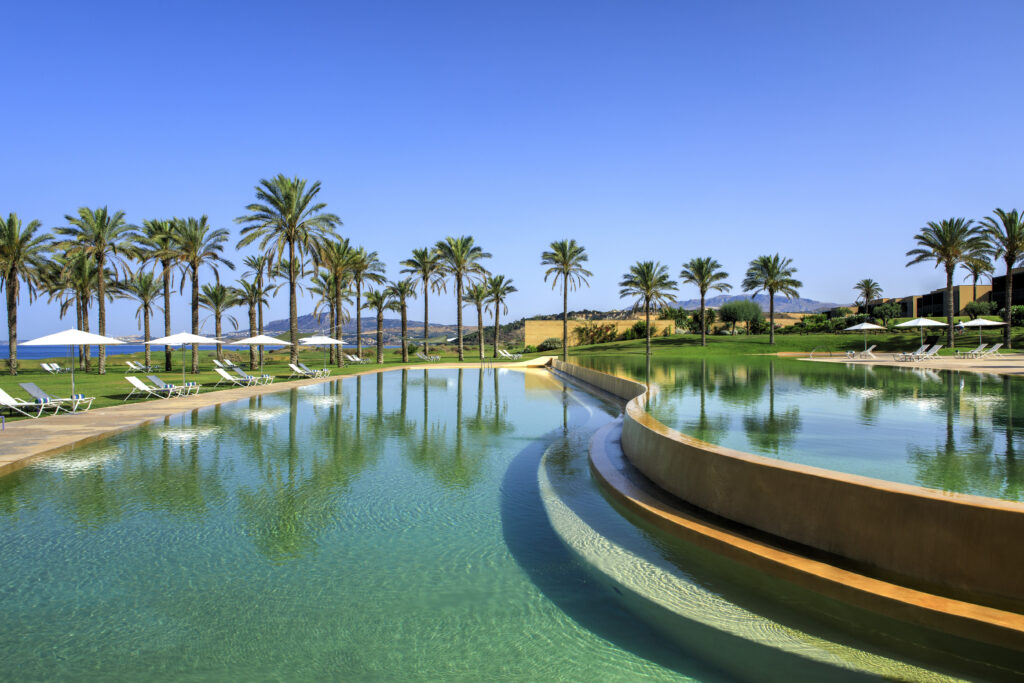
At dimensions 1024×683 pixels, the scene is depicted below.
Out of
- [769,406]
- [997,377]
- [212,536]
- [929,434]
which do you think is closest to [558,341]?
[997,377]

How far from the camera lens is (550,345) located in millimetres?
64938

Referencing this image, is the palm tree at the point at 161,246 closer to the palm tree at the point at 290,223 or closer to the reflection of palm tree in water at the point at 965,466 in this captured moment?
the palm tree at the point at 290,223

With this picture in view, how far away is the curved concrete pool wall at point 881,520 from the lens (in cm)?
365

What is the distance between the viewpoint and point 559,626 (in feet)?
13.3

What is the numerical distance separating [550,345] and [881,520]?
6079 centimetres

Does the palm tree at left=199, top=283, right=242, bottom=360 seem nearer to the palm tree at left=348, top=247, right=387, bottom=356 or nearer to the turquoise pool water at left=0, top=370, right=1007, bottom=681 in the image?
the palm tree at left=348, top=247, right=387, bottom=356

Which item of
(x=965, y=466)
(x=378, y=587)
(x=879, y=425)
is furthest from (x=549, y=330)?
(x=378, y=587)

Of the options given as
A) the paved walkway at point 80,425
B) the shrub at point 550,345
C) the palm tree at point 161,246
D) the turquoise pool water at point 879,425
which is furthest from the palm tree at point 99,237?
the shrub at point 550,345

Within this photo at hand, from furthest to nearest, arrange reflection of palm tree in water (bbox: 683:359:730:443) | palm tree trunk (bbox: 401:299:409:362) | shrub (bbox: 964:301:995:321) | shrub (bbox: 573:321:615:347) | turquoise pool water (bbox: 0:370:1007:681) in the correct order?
shrub (bbox: 573:321:615:347)
shrub (bbox: 964:301:995:321)
palm tree trunk (bbox: 401:299:409:362)
reflection of palm tree in water (bbox: 683:359:730:443)
turquoise pool water (bbox: 0:370:1007:681)

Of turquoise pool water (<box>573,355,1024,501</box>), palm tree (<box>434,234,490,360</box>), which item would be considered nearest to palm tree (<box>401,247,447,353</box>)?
palm tree (<box>434,234,490,360</box>)

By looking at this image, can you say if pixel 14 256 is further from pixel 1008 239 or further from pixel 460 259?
pixel 1008 239

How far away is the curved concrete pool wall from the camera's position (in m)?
3.65

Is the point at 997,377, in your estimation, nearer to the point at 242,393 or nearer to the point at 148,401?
the point at 242,393

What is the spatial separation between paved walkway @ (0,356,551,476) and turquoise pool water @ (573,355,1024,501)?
432 inches
